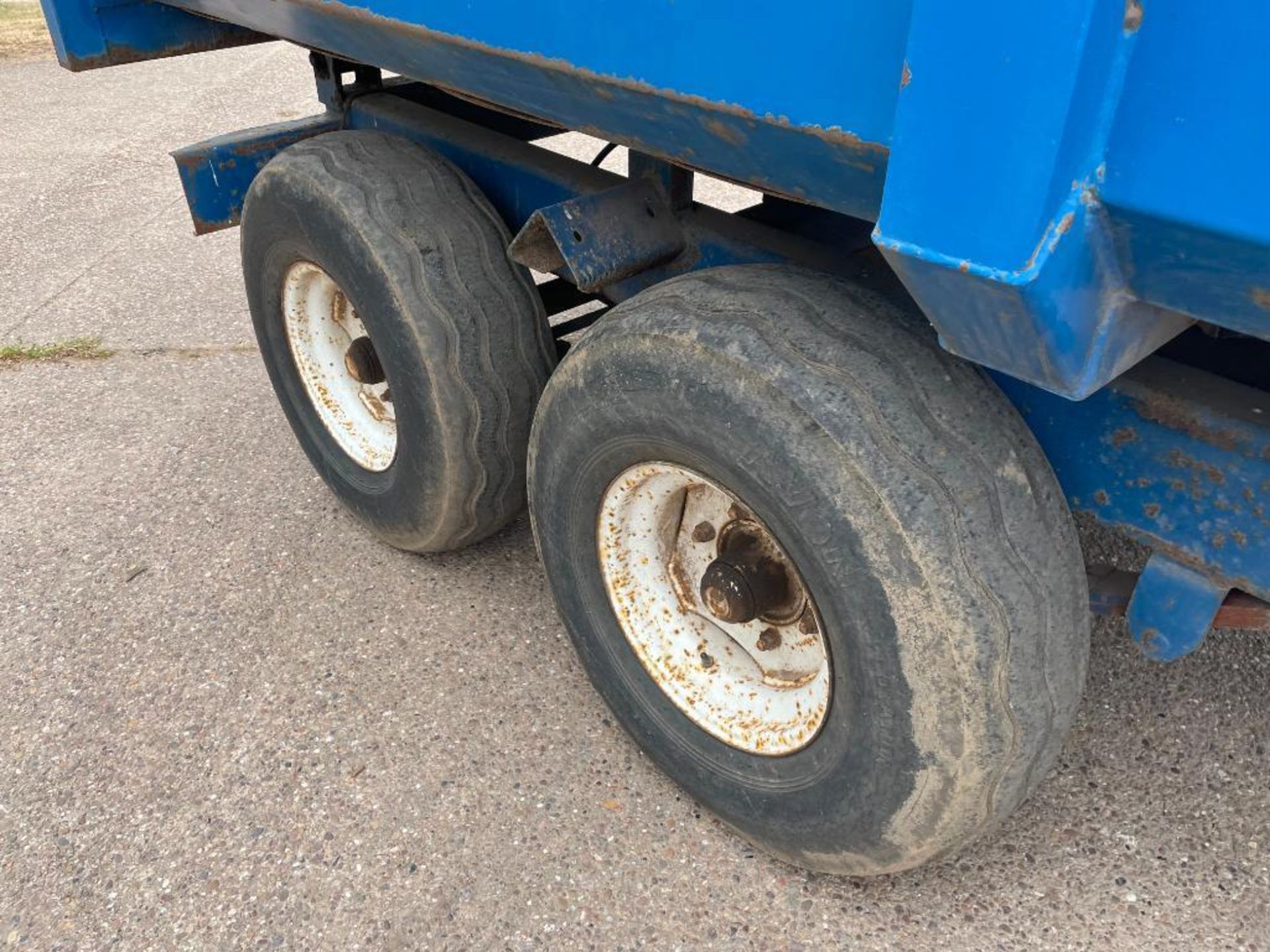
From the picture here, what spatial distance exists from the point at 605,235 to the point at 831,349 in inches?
27.4

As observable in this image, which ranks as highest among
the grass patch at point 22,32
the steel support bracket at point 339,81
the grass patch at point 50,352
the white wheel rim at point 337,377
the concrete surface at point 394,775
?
the steel support bracket at point 339,81

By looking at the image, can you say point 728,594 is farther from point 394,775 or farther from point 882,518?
point 394,775

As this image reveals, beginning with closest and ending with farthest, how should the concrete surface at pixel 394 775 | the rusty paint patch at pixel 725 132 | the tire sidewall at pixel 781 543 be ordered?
the rusty paint patch at pixel 725 132, the tire sidewall at pixel 781 543, the concrete surface at pixel 394 775

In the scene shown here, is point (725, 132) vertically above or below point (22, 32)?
above

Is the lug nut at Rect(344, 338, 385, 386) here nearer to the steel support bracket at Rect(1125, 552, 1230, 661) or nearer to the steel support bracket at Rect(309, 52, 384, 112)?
the steel support bracket at Rect(309, 52, 384, 112)

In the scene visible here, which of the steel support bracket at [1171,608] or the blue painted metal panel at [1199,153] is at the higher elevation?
the blue painted metal panel at [1199,153]

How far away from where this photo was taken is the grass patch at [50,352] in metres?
4.31

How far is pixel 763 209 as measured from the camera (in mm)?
2744

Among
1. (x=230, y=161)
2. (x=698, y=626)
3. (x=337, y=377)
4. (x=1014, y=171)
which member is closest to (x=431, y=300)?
(x=337, y=377)

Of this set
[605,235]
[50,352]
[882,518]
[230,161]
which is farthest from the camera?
[50,352]

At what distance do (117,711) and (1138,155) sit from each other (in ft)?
7.98

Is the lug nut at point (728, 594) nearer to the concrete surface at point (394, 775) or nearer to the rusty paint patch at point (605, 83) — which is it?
the concrete surface at point (394, 775)

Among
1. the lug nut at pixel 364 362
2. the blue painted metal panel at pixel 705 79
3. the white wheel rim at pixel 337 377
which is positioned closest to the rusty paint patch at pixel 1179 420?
the blue painted metal panel at pixel 705 79

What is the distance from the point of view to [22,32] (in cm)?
1076
